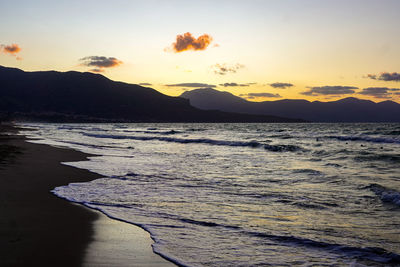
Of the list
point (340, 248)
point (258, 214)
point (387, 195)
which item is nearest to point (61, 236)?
point (258, 214)

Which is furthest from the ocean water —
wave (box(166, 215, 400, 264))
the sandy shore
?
the sandy shore

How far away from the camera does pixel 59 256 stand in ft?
13.3

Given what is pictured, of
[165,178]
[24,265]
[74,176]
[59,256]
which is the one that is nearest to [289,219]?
[59,256]

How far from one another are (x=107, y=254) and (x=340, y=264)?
2906mm

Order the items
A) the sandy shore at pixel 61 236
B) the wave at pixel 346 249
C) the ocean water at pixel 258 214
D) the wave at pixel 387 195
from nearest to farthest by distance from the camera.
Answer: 1. the sandy shore at pixel 61 236
2. the wave at pixel 346 249
3. the ocean water at pixel 258 214
4. the wave at pixel 387 195

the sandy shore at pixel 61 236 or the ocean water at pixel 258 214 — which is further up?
the sandy shore at pixel 61 236

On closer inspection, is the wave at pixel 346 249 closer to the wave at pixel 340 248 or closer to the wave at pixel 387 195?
the wave at pixel 340 248

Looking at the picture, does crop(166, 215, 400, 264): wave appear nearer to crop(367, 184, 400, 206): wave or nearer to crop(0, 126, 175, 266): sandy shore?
crop(0, 126, 175, 266): sandy shore

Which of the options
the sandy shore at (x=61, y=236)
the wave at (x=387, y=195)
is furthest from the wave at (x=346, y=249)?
the wave at (x=387, y=195)

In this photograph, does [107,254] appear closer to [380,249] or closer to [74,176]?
[380,249]

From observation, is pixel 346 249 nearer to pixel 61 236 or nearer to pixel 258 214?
pixel 258 214

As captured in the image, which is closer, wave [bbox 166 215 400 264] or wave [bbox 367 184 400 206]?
wave [bbox 166 215 400 264]

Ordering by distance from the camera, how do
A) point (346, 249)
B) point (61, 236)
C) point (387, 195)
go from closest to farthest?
point (346, 249) → point (61, 236) → point (387, 195)

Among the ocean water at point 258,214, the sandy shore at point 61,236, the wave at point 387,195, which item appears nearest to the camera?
the sandy shore at point 61,236
